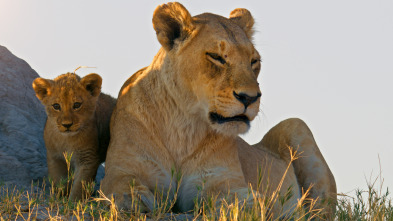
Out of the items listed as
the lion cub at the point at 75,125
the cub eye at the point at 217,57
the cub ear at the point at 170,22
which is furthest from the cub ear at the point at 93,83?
the cub eye at the point at 217,57

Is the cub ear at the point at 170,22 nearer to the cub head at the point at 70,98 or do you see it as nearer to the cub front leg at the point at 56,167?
the cub head at the point at 70,98

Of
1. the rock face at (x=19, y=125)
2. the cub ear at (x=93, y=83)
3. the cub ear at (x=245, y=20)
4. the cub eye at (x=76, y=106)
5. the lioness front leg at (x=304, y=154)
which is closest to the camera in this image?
the cub ear at (x=245, y=20)

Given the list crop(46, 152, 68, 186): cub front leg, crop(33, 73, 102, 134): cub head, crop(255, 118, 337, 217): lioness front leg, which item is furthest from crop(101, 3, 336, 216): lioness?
crop(255, 118, 337, 217): lioness front leg

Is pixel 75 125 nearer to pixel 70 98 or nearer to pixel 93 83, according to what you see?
pixel 70 98

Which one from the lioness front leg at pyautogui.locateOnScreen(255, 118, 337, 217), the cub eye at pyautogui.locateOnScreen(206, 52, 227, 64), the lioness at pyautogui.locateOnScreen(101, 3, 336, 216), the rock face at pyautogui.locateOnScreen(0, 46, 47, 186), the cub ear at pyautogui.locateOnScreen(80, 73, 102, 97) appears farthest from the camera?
the rock face at pyautogui.locateOnScreen(0, 46, 47, 186)

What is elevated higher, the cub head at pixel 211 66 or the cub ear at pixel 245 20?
the cub ear at pixel 245 20

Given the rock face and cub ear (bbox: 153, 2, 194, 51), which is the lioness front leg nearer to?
cub ear (bbox: 153, 2, 194, 51)

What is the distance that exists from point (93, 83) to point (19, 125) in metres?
2.12

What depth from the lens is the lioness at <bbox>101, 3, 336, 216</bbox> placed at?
163 inches

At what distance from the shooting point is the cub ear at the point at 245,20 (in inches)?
202

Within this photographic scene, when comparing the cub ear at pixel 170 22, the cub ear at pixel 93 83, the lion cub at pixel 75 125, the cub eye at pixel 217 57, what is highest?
the cub ear at pixel 170 22

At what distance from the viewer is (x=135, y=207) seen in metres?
3.72

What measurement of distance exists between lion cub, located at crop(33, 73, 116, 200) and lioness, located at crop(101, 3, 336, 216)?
0.60m

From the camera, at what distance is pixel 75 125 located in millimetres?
5309
